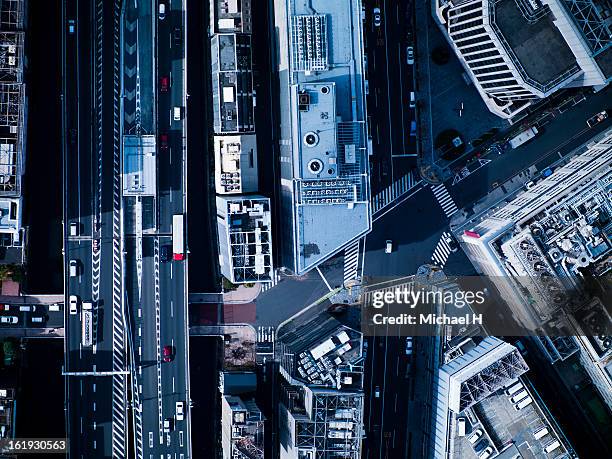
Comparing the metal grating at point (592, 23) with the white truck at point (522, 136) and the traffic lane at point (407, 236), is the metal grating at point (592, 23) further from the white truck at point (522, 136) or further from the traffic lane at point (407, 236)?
the traffic lane at point (407, 236)

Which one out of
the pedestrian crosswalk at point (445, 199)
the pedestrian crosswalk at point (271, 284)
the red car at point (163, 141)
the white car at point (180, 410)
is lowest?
the white car at point (180, 410)

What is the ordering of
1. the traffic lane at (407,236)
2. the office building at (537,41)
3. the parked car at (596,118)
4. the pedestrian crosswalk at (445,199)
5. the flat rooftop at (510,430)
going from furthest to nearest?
the parked car at (596,118), the pedestrian crosswalk at (445,199), the traffic lane at (407,236), the flat rooftop at (510,430), the office building at (537,41)

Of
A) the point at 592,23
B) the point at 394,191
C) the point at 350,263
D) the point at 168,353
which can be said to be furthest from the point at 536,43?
the point at 168,353

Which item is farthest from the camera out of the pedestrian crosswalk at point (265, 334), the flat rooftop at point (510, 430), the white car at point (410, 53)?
the pedestrian crosswalk at point (265, 334)

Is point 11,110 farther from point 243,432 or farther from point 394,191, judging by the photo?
point 394,191

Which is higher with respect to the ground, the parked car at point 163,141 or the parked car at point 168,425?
the parked car at point 163,141

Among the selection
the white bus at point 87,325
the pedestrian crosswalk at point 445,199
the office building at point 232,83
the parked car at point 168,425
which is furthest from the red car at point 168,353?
the pedestrian crosswalk at point 445,199

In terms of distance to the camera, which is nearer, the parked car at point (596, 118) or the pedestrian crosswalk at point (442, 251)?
the pedestrian crosswalk at point (442, 251)

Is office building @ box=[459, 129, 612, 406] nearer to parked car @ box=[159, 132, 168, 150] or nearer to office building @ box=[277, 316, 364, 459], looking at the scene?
office building @ box=[277, 316, 364, 459]
